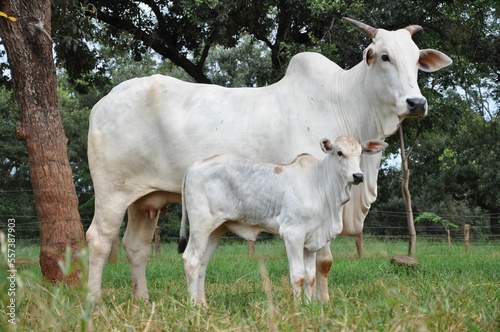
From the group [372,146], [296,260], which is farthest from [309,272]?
[372,146]

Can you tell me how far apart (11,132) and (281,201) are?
2141cm

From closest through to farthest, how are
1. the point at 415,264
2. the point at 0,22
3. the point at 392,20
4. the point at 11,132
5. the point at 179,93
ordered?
the point at 179,93 → the point at 0,22 → the point at 415,264 → the point at 392,20 → the point at 11,132

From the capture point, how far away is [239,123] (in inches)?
228

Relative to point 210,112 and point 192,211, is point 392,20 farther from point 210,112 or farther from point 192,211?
point 192,211

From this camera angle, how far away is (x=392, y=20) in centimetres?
1251

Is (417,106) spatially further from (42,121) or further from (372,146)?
(42,121)

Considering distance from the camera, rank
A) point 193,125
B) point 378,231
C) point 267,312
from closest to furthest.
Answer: point 267,312 < point 193,125 < point 378,231

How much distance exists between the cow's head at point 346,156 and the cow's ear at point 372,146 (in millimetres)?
116

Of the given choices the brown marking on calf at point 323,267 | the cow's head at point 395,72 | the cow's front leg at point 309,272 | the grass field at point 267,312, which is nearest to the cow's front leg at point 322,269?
the brown marking on calf at point 323,267

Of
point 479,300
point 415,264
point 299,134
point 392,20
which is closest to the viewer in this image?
point 479,300

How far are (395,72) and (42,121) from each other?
429cm

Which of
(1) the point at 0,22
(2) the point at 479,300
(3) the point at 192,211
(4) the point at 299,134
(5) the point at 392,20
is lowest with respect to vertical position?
(2) the point at 479,300

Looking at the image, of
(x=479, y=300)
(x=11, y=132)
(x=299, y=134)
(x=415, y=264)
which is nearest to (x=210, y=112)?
(x=299, y=134)

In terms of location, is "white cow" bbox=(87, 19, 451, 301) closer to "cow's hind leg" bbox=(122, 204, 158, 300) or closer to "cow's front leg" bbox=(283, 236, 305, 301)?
"cow's hind leg" bbox=(122, 204, 158, 300)
